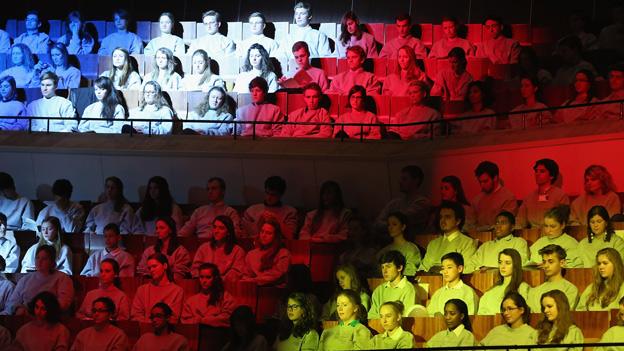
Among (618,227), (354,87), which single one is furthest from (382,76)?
(618,227)

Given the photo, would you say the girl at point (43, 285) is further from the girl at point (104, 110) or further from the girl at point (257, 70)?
the girl at point (257, 70)

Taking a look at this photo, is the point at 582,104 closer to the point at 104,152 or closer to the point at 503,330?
the point at 503,330

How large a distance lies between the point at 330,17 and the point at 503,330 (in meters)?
6.73

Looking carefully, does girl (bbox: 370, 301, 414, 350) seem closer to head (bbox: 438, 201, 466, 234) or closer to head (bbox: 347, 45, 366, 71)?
head (bbox: 438, 201, 466, 234)

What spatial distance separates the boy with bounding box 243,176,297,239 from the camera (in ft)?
33.0

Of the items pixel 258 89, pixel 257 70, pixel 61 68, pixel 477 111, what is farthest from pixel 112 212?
pixel 477 111

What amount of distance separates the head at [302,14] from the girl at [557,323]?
19.3 feet

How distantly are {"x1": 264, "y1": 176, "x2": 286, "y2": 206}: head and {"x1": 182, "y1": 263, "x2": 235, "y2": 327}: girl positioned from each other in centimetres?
128

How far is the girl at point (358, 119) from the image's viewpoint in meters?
11.0

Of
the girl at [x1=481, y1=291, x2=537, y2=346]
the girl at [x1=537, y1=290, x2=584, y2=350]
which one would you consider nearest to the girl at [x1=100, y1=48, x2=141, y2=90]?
the girl at [x1=481, y1=291, x2=537, y2=346]

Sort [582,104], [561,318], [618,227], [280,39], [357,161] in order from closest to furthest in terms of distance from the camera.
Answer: [561,318] → [618,227] → [582,104] → [357,161] → [280,39]

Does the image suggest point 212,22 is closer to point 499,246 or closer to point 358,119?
point 358,119

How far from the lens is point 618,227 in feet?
28.5

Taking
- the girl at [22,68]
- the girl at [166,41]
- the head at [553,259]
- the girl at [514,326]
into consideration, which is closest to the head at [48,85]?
the girl at [22,68]
